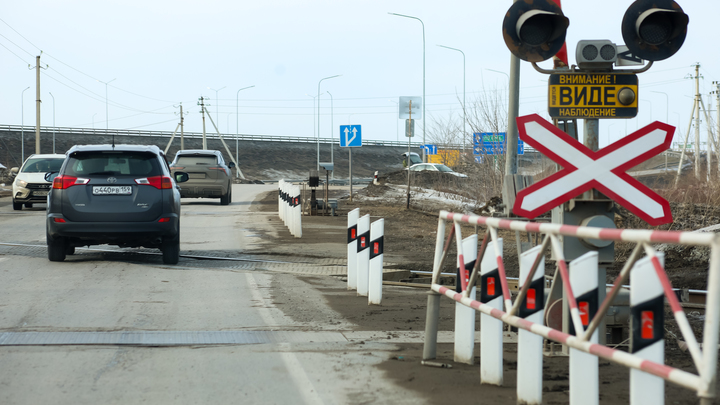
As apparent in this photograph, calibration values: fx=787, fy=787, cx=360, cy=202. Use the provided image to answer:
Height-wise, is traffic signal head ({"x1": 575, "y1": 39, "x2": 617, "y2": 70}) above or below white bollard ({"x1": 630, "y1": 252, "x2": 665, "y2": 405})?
above

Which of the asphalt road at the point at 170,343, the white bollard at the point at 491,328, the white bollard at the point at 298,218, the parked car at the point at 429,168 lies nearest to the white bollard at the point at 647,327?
the white bollard at the point at 491,328

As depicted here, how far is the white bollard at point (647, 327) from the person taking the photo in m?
3.29

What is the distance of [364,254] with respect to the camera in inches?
355

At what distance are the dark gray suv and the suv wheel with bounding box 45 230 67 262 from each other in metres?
0.22

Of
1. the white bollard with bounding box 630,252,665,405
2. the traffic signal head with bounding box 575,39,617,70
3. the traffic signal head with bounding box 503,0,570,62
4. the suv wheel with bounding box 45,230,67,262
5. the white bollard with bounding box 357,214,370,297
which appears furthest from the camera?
the suv wheel with bounding box 45,230,67,262

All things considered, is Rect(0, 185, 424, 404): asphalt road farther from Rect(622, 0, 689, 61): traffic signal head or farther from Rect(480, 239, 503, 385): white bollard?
Rect(622, 0, 689, 61): traffic signal head

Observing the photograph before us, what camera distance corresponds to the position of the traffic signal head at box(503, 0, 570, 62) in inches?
246

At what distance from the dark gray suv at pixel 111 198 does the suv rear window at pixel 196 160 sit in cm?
1581

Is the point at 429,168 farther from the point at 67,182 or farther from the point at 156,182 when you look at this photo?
the point at 67,182

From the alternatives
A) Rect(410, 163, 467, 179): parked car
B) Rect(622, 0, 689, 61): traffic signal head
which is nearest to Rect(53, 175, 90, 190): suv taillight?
Rect(622, 0, 689, 61): traffic signal head

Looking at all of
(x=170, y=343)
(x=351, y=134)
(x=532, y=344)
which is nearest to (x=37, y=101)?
(x=351, y=134)

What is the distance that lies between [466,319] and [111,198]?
6983mm

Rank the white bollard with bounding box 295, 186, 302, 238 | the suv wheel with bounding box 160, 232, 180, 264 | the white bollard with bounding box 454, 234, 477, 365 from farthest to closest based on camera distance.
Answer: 1. the white bollard with bounding box 295, 186, 302, 238
2. the suv wheel with bounding box 160, 232, 180, 264
3. the white bollard with bounding box 454, 234, 477, 365

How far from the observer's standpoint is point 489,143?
77.0 feet
